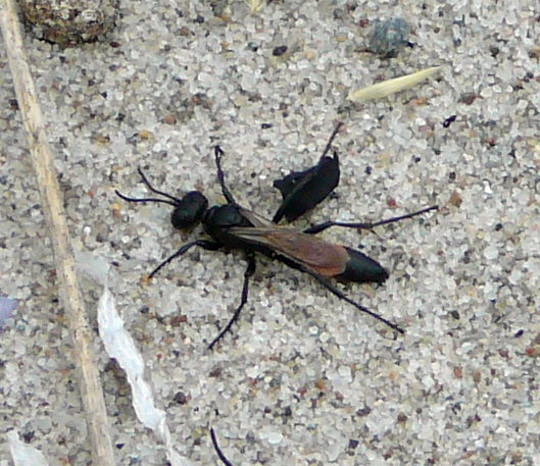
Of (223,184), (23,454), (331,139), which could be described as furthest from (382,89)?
(23,454)

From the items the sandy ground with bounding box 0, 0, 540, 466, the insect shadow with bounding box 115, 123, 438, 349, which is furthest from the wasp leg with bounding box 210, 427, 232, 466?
the insect shadow with bounding box 115, 123, 438, 349

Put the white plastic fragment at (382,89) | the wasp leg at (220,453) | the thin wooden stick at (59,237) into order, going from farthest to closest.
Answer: the white plastic fragment at (382,89) < the wasp leg at (220,453) < the thin wooden stick at (59,237)

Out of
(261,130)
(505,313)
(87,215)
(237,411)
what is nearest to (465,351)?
(505,313)

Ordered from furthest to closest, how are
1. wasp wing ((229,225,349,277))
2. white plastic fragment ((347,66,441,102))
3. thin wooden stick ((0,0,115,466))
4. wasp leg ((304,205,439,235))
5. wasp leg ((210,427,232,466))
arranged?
white plastic fragment ((347,66,441,102)) < wasp leg ((304,205,439,235)) < wasp wing ((229,225,349,277)) < wasp leg ((210,427,232,466)) < thin wooden stick ((0,0,115,466))

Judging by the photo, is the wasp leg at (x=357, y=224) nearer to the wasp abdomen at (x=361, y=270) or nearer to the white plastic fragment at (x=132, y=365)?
the wasp abdomen at (x=361, y=270)

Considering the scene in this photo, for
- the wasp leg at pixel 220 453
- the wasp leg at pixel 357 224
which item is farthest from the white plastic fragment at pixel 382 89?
the wasp leg at pixel 220 453

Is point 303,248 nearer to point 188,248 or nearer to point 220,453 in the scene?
point 188,248

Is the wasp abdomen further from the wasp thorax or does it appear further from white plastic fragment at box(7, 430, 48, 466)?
white plastic fragment at box(7, 430, 48, 466)

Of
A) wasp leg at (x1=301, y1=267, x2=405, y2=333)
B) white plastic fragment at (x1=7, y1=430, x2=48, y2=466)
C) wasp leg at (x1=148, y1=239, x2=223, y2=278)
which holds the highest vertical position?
wasp leg at (x1=148, y1=239, x2=223, y2=278)
